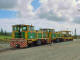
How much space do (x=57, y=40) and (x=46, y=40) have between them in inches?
218

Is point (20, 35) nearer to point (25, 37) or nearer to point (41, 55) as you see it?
point (25, 37)

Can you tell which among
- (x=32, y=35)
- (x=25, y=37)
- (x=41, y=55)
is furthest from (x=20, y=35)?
(x=41, y=55)

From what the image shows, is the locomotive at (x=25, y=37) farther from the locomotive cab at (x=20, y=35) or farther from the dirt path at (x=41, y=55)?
the dirt path at (x=41, y=55)

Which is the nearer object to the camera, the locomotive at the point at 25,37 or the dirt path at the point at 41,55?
the dirt path at the point at 41,55

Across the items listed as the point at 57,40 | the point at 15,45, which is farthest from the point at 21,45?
the point at 57,40

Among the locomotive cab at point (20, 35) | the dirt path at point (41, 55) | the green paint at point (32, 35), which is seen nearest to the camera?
the dirt path at point (41, 55)

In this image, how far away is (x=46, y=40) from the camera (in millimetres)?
26203

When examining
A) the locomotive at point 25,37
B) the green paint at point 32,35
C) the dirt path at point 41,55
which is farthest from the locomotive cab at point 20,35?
the dirt path at point 41,55

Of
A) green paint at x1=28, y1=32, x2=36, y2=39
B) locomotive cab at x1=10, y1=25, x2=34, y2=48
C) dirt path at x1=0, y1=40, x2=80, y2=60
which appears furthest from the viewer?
green paint at x1=28, y1=32, x2=36, y2=39

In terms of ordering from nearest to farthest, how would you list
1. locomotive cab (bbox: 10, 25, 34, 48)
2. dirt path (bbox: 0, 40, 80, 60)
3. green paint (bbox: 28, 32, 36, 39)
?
1. dirt path (bbox: 0, 40, 80, 60)
2. locomotive cab (bbox: 10, 25, 34, 48)
3. green paint (bbox: 28, 32, 36, 39)

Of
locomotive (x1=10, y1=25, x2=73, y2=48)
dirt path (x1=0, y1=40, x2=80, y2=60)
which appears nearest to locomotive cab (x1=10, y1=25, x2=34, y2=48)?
locomotive (x1=10, y1=25, x2=73, y2=48)

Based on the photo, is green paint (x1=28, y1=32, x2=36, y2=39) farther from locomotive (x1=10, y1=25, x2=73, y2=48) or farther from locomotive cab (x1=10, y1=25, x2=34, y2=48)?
locomotive cab (x1=10, y1=25, x2=34, y2=48)

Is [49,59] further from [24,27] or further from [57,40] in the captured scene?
[57,40]

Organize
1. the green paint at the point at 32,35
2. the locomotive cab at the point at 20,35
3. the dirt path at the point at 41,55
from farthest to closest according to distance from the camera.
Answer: the green paint at the point at 32,35
the locomotive cab at the point at 20,35
the dirt path at the point at 41,55
